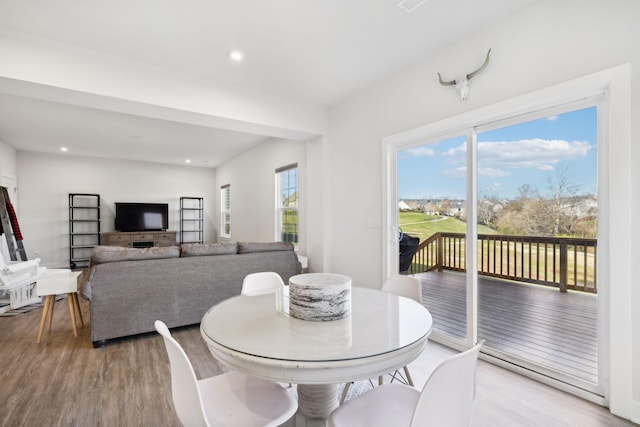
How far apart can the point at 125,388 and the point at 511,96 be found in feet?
11.4

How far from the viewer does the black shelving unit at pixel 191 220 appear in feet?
28.6

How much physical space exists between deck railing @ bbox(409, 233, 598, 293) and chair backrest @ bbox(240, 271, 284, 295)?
62.8 inches

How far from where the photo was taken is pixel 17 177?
676 centimetres

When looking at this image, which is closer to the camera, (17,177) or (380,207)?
(380,207)

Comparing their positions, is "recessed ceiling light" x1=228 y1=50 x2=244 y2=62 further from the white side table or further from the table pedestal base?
the table pedestal base

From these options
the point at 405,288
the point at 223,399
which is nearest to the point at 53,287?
the point at 223,399

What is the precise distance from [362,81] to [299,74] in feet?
2.31

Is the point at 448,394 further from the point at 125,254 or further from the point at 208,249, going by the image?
the point at 125,254

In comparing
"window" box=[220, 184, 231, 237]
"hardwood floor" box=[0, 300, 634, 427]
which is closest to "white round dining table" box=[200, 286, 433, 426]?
"hardwood floor" box=[0, 300, 634, 427]

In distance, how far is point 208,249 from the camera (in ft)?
11.3

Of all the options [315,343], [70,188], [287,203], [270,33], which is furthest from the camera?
[70,188]

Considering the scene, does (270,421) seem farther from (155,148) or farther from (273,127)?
(155,148)

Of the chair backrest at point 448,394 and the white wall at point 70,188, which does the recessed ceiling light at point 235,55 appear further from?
the white wall at point 70,188

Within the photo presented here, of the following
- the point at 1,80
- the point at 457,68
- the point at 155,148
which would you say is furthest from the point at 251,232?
the point at 457,68
